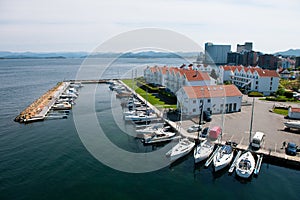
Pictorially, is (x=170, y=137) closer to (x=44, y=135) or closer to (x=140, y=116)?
(x=140, y=116)

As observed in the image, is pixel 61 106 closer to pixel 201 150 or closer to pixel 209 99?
pixel 209 99

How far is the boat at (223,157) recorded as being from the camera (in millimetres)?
20859

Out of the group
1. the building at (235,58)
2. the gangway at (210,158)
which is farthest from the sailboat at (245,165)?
the building at (235,58)

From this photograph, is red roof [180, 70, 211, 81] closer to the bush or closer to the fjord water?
the bush

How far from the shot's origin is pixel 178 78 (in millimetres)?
46625

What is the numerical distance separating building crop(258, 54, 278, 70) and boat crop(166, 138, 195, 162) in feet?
330

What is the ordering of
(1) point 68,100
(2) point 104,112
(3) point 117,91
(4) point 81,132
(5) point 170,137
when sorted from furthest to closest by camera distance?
(3) point 117,91 → (1) point 68,100 → (2) point 104,112 → (4) point 81,132 → (5) point 170,137

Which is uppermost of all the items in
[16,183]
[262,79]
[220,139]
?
[262,79]

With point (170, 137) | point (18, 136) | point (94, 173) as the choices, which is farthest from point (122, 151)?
point (18, 136)

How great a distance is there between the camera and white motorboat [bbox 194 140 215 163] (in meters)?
22.3

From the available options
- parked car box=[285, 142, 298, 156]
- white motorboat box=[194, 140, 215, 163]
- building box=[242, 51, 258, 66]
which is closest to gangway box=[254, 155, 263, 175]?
parked car box=[285, 142, 298, 156]

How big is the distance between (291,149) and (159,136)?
1364 centimetres

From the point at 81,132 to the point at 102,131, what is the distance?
262cm

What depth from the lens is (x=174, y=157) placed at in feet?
73.7
